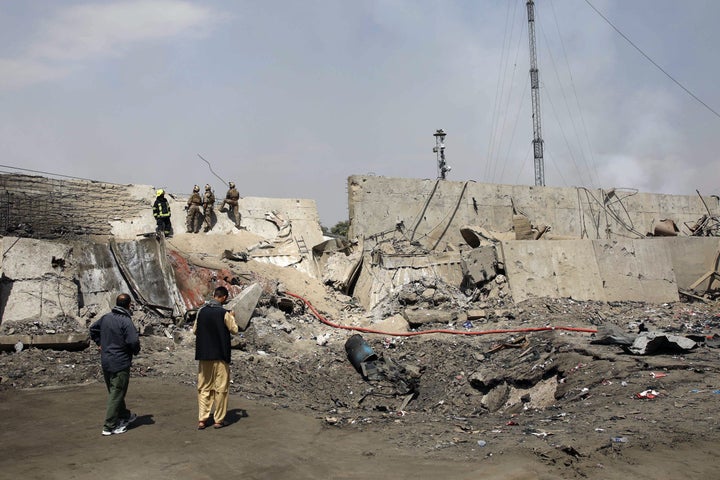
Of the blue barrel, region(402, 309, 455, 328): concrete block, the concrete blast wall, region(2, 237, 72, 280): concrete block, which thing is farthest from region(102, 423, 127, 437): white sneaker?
the concrete blast wall

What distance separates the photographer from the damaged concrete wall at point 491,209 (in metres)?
16.3

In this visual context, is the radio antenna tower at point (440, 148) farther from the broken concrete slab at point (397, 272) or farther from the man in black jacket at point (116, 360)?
the man in black jacket at point (116, 360)

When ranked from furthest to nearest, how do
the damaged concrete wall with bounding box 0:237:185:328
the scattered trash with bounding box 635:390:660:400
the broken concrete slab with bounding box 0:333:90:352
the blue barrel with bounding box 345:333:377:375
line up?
the damaged concrete wall with bounding box 0:237:185:328 < the blue barrel with bounding box 345:333:377:375 < the broken concrete slab with bounding box 0:333:90:352 < the scattered trash with bounding box 635:390:660:400

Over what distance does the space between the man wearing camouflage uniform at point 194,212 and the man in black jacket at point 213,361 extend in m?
9.47

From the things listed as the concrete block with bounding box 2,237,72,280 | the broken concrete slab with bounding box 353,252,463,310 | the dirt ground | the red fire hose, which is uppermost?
the concrete block with bounding box 2,237,72,280

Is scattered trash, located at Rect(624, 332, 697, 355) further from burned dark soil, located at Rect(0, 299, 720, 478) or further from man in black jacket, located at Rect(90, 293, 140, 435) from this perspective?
man in black jacket, located at Rect(90, 293, 140, 435)

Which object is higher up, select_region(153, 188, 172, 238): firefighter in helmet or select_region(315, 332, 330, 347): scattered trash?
select_region(153, 188, 172, 238): firefighter in helmet

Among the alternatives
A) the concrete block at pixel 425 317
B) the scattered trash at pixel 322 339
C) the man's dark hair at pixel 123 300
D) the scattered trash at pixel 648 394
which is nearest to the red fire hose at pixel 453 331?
the scattered trash at pixel 322 339

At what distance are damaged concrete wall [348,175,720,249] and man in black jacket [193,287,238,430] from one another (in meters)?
9.93

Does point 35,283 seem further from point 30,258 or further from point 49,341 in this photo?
point 49,341

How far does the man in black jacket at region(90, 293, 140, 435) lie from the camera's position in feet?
19.1

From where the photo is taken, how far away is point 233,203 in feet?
52.2

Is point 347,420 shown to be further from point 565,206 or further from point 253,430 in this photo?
point 565,206

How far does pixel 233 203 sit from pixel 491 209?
7.37 m
